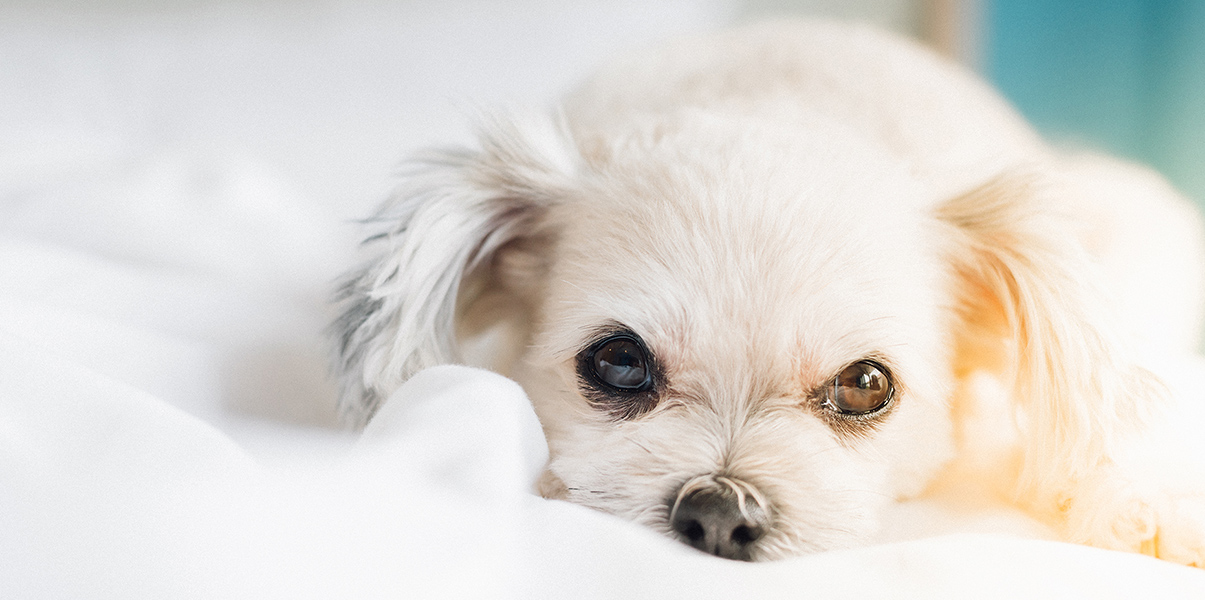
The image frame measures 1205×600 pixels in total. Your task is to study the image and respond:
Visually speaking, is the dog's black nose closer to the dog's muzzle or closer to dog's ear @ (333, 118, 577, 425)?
the dog's muzzle

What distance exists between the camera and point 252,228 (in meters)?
1.42

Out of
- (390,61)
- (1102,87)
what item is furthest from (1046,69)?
(390,61)

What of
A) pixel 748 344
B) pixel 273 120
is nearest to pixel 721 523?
pixel 748 344

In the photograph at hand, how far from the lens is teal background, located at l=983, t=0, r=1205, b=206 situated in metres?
2.38

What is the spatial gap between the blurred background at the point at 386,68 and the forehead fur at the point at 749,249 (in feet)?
3.35

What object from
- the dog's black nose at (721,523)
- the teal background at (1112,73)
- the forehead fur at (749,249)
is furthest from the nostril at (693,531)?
the teal background at (1112,73)

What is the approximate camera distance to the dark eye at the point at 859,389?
3.01ft

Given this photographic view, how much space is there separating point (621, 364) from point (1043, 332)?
529mm

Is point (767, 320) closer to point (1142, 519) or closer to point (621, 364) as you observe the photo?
point (621, 364)

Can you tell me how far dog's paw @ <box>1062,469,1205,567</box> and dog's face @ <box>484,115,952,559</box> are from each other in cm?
19

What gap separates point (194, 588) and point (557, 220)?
694 millimetres

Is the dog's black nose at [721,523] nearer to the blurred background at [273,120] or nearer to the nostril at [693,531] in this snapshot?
the nostril at [693,531]

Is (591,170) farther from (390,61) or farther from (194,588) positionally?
(390,61)

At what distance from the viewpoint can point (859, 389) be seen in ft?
3.04
